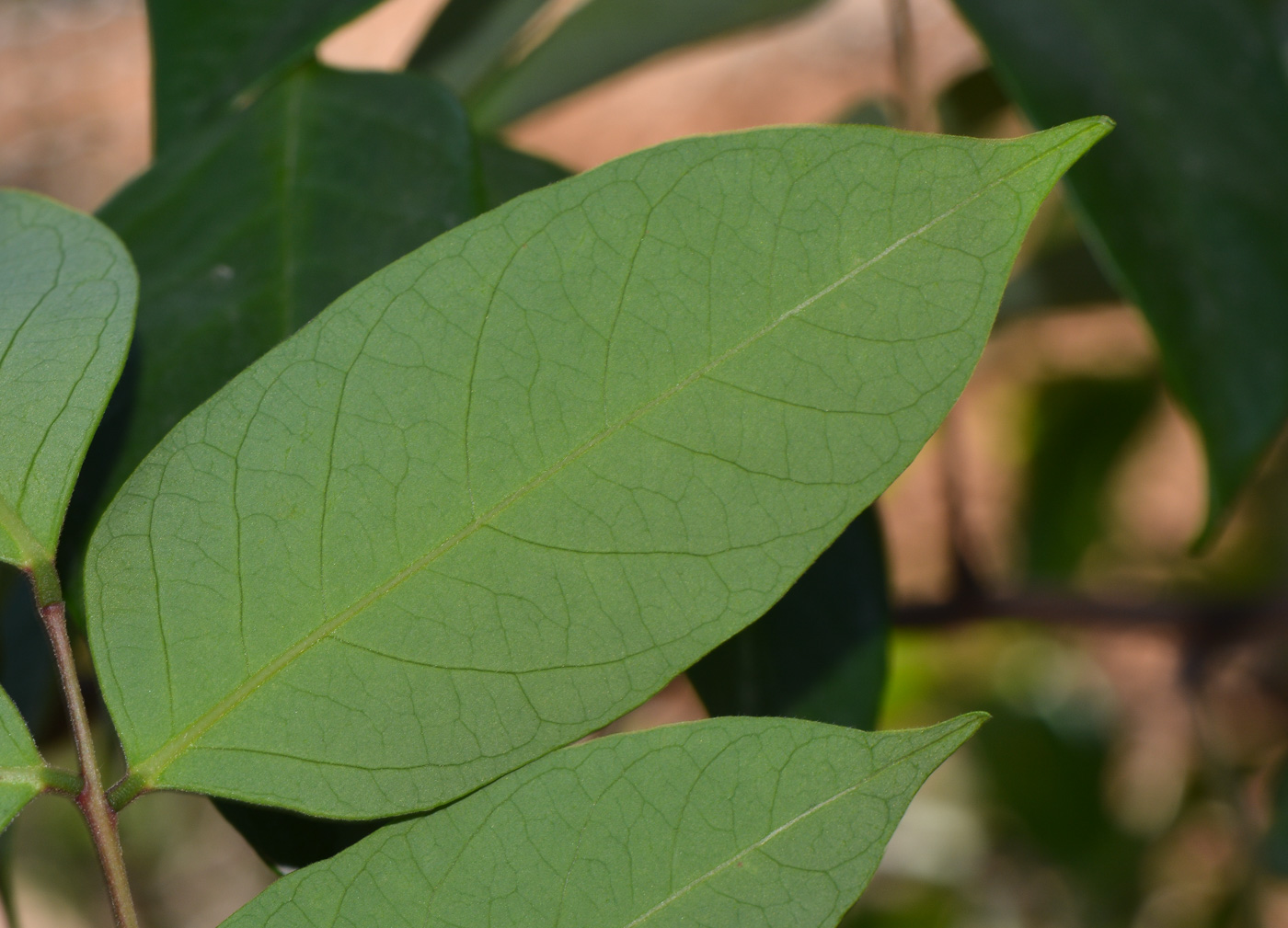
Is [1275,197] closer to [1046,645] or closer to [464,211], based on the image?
[464,211]

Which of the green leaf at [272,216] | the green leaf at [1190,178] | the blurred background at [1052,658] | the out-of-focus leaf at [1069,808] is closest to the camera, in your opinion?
the green leaf at [272,216]

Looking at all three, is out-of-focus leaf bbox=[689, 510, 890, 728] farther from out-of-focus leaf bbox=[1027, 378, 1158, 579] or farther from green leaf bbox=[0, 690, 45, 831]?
out-of-focus leaf bbox=[1027, 378, 1158, 579]

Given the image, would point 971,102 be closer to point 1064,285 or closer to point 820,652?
point 1064,285

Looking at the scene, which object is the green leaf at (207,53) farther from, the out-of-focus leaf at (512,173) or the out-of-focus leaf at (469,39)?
the out-of-focus leaf at (469,39)

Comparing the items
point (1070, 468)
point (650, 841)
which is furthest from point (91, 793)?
point (1070, 468)

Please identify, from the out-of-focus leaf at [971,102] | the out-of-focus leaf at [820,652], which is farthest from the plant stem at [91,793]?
the out-of-focus leaf at [971,102]
